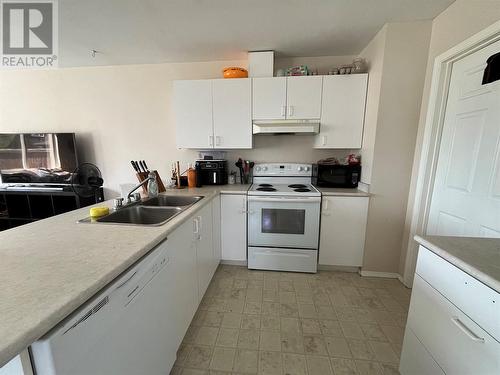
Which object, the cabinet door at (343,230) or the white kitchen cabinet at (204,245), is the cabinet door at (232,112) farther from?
the cabinet door at (343,230)

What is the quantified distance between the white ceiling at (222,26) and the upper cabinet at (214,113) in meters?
0.38

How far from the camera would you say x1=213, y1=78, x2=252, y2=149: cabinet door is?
7.56ft

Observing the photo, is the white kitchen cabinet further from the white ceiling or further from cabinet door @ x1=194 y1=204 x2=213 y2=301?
the white ceiling

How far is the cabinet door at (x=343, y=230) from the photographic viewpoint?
7.00 feet

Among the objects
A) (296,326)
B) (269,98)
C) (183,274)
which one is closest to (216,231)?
(183,274)

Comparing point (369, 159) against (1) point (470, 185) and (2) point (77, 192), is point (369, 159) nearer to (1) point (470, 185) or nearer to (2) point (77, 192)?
(1) point (470, 185)

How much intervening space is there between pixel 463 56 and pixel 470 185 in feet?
3.11

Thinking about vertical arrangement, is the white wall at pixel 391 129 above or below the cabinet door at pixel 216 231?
above

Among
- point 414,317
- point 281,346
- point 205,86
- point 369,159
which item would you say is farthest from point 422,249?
point 205,86

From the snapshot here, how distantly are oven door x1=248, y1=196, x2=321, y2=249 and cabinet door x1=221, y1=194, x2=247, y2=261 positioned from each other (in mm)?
→ 84

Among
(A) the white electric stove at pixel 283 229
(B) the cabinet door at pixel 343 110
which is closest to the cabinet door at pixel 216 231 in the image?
(A) the white electric stove at pixel 283 229

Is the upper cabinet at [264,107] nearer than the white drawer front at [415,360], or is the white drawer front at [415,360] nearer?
the white drawer front at [415,360]

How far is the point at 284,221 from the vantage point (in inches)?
87.1

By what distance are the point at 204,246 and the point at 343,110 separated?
1.97m
